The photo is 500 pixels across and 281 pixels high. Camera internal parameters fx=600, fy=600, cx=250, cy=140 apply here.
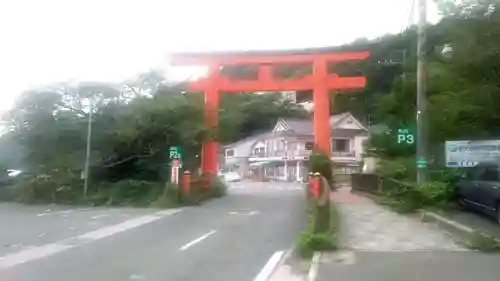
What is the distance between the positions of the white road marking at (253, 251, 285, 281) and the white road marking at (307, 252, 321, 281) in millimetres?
594

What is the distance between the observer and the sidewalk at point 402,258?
26.6 feet

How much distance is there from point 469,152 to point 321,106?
51.5 feet

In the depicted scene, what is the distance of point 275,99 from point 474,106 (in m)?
38.9

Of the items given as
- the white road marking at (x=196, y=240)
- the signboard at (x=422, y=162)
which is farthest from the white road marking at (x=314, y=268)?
the signboard at (x=422, y=162)

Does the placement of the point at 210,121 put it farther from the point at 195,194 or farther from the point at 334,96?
the point at 334,96

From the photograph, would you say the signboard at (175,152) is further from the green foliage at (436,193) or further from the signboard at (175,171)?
the green foliage at (436,193)

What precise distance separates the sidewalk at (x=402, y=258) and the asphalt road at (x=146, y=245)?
1.18m

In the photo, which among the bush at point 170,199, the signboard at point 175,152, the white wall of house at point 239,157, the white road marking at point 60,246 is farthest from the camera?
the white wall of house at point 239,157

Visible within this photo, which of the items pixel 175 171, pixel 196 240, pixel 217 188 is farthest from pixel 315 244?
pixel 217 188

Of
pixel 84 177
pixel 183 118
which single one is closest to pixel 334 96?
pixel 183 118

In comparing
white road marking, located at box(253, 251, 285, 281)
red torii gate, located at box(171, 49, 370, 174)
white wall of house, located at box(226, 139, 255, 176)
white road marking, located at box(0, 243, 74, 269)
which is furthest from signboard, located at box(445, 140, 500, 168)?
white wall of house, located at box(226, 139, 255, 176)

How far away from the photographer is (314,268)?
8.78 metres

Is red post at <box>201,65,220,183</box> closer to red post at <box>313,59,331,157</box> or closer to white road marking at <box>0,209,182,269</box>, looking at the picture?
red post at <box>313,59,331,157</box>

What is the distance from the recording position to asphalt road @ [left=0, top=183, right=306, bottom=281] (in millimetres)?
8695
